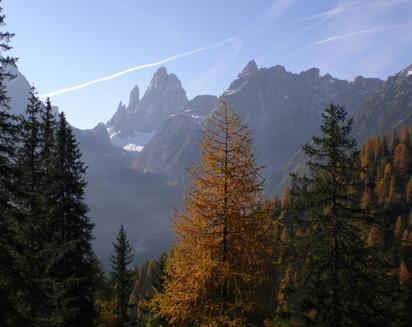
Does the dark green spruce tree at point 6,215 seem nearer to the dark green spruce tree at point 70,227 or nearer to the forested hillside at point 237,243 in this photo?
the forested hillside at point 237,243

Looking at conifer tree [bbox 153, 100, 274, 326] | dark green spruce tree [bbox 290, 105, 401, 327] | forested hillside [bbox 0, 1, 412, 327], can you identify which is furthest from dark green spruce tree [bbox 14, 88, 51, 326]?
dark green spruce tree [bbox 290, 105, 401, 327]

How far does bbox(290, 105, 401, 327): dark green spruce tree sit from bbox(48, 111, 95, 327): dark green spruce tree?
12.9 m

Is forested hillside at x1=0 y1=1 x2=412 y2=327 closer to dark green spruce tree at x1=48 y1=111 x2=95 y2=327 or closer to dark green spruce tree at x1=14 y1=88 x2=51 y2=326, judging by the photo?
dark green spruce tree at x1=14 y1=88 x2=51 y2=326

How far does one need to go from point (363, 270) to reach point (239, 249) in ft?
19.5

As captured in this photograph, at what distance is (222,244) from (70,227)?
13.3 metres

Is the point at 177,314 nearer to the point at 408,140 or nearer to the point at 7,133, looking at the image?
the point at 7,133

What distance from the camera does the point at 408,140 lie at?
6255 inches

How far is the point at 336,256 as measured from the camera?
17375mm

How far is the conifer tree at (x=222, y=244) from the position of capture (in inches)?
557

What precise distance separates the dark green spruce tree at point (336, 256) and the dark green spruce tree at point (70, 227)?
507 inches

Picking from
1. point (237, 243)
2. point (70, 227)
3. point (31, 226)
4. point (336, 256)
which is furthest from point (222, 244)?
point (70, 227)

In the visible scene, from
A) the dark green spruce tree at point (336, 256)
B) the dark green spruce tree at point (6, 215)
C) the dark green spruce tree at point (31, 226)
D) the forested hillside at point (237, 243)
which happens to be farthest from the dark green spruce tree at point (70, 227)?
the dark green spruce tree at point (336, 256)

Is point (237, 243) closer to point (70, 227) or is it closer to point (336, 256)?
point (336, 256)

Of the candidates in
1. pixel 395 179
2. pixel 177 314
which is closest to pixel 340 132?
pixel 177 314
